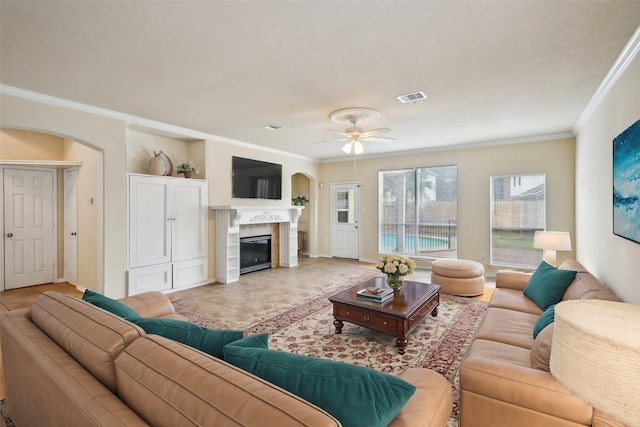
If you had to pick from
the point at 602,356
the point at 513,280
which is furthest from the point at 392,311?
the point at 602,356

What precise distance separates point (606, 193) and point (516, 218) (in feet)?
9.20

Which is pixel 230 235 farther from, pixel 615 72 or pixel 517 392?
pixel 615 72

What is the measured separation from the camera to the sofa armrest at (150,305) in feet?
7.93

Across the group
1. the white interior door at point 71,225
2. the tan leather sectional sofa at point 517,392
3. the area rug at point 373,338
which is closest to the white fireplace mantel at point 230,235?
the area rug at point 373,338

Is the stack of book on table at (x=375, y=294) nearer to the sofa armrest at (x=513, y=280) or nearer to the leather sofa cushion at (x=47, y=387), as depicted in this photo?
the sofa armrest at (x=513, y=280)

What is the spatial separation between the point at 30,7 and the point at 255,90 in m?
1.82

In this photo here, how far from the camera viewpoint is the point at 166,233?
194 inches

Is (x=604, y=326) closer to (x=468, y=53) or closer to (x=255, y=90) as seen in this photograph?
(x=468, y=53)

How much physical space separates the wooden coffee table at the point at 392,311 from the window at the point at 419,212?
3.35 meters

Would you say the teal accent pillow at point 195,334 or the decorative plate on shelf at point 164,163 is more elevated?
the decorative plate on shelf at point 164,163

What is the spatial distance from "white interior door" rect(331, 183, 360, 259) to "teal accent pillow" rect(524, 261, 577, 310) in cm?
495

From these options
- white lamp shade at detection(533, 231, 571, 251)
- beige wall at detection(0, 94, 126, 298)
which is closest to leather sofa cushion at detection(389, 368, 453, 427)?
white lamp shade at detection(533, 231, 571, 251)

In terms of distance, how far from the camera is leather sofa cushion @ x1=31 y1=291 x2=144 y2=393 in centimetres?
112

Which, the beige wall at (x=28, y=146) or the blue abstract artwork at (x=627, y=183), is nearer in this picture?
the blue abstract artwork at (x=627, y=183)
